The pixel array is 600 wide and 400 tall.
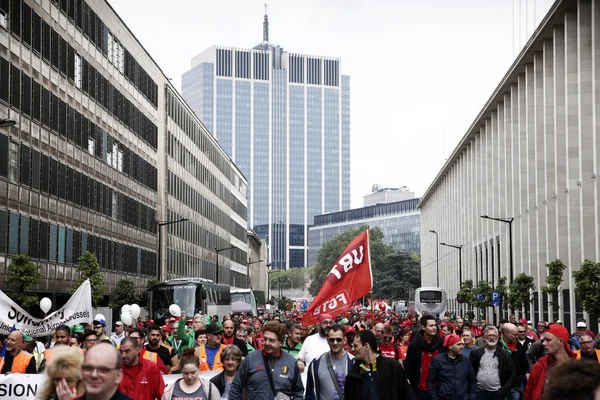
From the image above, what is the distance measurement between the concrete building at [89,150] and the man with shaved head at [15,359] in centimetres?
2744

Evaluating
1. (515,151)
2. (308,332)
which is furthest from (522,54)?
(308,332)

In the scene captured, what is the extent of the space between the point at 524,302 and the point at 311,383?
5406 centimetres

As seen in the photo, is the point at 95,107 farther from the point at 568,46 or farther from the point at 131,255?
the point at 568,46

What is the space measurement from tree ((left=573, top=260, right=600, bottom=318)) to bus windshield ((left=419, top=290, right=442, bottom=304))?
38.2 meters

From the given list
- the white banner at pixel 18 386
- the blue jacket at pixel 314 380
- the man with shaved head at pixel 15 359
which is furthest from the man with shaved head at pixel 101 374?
the man with shaved head at pixel 15 359

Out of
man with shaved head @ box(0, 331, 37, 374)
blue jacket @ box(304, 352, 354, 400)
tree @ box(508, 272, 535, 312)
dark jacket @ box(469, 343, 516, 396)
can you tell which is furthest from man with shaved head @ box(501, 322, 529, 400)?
tree @ box(508, 272, 535, 312)

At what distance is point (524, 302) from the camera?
62.7m

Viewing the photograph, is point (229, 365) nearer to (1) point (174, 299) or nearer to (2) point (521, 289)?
(1) point (174, 299)

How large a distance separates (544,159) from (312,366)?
182 feet

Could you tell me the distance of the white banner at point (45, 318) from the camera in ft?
50.0

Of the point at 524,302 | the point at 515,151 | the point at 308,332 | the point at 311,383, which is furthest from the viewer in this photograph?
the point at 515,151

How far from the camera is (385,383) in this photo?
9.38 metres

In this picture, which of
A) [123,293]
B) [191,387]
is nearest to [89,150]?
[123,293]

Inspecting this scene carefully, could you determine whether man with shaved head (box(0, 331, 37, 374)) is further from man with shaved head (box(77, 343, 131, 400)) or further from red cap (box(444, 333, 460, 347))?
man with shaved head (box(77, 343, 131, 400))
